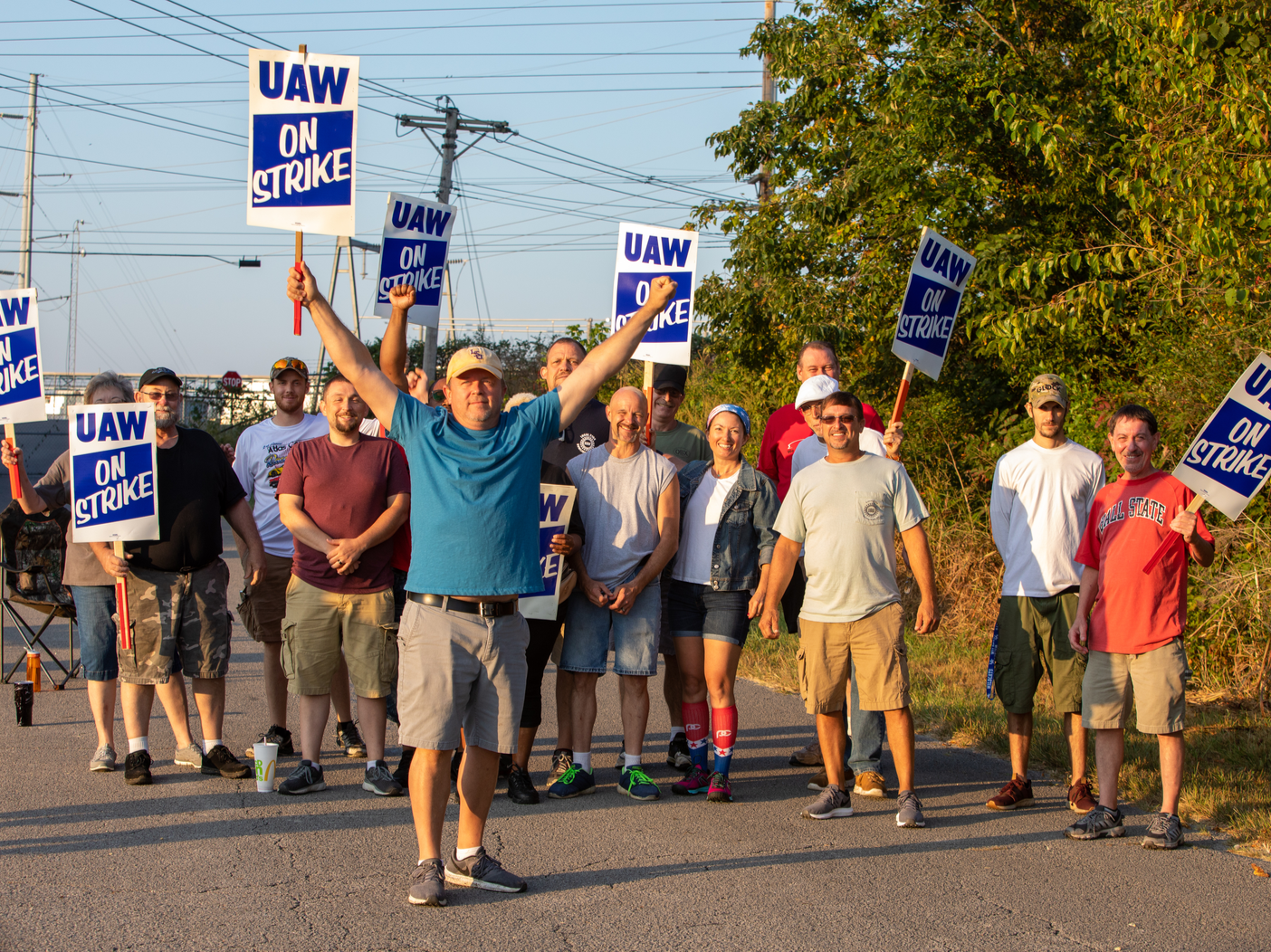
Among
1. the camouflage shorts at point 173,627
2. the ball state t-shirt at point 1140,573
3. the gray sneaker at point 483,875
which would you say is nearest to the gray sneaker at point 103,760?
the camouflage shorts at point 173,627

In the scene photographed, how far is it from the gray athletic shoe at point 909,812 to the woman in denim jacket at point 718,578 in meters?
1.00

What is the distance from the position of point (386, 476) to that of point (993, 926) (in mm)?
3884

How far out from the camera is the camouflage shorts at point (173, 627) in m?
6.69

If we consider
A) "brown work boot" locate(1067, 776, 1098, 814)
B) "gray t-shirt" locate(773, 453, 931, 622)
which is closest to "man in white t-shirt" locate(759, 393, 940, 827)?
"gray t-shirt" locate(773, 453, 931, 622)

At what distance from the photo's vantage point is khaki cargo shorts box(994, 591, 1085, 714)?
639 cm

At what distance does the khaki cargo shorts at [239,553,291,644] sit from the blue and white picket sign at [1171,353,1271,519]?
5.23 meters

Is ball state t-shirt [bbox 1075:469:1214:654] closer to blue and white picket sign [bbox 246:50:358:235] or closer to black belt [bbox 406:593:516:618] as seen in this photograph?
black belt [bbox 406:593:516:618]

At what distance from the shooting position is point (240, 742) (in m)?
7.48

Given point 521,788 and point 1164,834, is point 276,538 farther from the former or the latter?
point 1164,834

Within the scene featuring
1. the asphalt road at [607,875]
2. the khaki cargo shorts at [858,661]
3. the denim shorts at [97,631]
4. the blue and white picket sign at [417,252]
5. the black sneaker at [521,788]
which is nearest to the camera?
the asphalt road at [607,875]

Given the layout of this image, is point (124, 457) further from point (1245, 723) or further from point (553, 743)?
point (1245, 723)

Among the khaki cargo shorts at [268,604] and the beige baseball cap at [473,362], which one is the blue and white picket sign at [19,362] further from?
the beige baseball cap at [473,362]

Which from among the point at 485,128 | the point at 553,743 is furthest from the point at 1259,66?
the point at 485,128

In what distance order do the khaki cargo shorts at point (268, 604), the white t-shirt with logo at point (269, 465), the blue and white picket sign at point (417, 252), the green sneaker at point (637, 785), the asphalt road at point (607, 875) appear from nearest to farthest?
the asphalt road at point (607, 875)
the green sneaker at point (637, 785)
the khaki cargo shorts at point (268, 604)
the white t-shirt with logo at point (269, 465)
the blue and white picket sign at point (417, 252)
